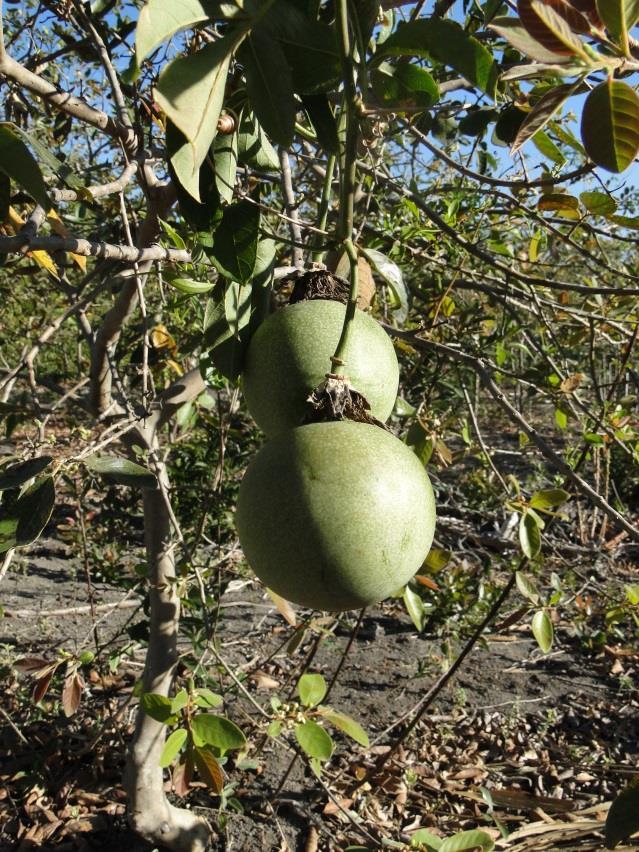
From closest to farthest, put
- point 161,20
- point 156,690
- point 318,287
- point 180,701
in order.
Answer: point 161,20, point 318,287, point 180,701, point 156,690

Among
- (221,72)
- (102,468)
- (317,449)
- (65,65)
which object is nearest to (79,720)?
(102,468)

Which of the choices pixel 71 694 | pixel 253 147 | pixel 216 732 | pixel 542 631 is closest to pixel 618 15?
pixel 253 147

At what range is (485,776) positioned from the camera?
123 inches

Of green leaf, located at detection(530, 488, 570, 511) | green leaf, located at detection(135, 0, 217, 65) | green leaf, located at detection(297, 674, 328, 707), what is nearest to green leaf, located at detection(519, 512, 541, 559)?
green leaf, located at detection(530, 488, 570, 511)

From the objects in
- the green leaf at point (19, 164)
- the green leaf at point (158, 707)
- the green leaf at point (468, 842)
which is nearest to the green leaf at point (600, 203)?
the green leaf at point (19, 164)

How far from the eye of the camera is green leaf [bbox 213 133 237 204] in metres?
1.06

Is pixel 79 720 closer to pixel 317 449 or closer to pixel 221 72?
pixel 317 449

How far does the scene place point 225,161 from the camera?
1083mm

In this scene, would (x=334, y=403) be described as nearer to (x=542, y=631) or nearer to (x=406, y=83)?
(x=406, y=83)

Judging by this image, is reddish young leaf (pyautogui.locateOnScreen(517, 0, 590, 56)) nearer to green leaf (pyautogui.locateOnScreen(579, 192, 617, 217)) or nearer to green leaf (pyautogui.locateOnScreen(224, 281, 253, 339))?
green leaf (pyautogui.locateOnScreen(224, 281, 253, 339))

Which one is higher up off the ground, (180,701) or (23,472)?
(23,472)

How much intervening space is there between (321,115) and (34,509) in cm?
80

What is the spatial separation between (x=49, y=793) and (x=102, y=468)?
7.01 feet

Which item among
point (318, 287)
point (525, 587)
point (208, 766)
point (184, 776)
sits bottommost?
point (184, 776)
